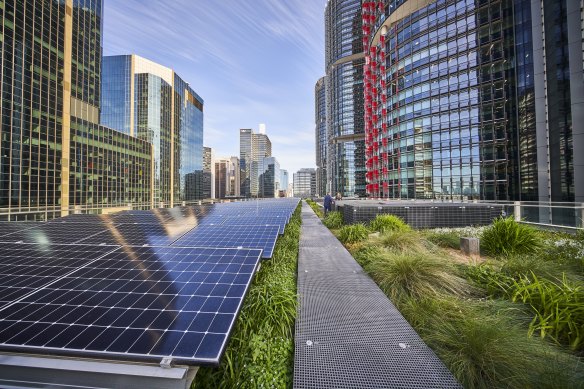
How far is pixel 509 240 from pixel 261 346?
8.92 metres

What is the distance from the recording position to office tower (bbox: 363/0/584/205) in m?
22.0

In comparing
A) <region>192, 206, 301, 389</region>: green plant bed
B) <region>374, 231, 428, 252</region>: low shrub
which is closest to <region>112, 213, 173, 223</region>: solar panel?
<region>192, 206, 301, 389</region>: green plant bed

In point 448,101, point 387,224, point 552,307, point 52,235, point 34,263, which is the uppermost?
point 448,101

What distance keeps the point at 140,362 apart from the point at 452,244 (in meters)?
10.3

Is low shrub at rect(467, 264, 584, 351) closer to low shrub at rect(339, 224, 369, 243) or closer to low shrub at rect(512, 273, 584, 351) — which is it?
low shrub at rect(512, 273, 584, 351)

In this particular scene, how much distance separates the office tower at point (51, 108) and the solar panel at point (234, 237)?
73.9 feet

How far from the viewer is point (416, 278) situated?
525cm

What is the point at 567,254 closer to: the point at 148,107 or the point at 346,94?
the point at 346,94

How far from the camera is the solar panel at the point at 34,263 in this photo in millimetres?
2861

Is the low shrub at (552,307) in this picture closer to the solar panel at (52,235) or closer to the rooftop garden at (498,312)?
the rooftop garden at (498,312)

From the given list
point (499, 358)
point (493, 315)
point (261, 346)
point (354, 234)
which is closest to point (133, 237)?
point (261, 346)

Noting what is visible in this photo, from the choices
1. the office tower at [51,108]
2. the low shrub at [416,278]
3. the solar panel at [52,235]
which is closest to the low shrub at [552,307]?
the low shrub at [416,278]

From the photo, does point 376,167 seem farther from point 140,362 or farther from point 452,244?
point 140,362

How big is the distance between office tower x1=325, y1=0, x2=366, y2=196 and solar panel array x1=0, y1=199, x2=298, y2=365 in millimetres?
89827
